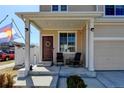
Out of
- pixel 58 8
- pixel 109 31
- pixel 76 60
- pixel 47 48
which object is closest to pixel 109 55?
pixel 109 31

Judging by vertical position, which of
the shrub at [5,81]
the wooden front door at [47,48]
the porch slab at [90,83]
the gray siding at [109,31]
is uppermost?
the gray siding at [109,31]

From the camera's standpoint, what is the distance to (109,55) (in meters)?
15.9

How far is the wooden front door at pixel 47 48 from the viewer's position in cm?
→ 1903

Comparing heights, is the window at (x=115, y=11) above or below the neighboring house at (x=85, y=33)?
above

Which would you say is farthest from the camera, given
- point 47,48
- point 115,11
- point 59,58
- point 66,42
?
point 47,48

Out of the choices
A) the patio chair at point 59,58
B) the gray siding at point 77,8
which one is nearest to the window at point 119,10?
the gray siding at point 77,8

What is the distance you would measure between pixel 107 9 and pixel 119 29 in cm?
245

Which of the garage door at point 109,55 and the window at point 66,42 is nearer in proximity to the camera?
the garage door at point 109,55

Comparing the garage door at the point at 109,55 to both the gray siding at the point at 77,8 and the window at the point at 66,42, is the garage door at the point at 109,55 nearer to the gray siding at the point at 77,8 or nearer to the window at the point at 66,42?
the gray siding at the point at 77,8

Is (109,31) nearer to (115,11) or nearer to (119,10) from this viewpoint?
(115,11)

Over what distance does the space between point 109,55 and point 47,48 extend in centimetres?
546

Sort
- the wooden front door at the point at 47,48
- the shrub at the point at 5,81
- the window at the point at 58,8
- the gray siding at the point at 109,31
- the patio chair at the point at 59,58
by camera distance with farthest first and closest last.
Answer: the wooden front door at the point at 47,48 < the patio chair at the point at 59,58 < the window at the point at 58,8 < the gray siding at the point at 109,31 < the shrub at the point at 5,81
